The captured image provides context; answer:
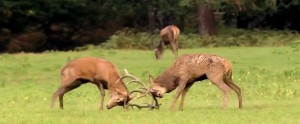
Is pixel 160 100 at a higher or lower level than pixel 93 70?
lower

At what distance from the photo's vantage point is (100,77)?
16.2m

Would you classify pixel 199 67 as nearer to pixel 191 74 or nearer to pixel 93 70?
pixel 191 74

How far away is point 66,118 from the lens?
1448 cm

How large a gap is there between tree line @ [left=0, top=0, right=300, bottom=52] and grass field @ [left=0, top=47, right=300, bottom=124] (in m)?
13.5

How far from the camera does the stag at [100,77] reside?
16.0 meters

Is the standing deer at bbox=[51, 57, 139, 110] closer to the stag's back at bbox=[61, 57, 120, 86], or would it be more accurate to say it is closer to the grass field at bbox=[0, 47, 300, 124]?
the stag's back at bbox=[61, 57, 120, 86]

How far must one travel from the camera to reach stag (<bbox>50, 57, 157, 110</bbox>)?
1598cm

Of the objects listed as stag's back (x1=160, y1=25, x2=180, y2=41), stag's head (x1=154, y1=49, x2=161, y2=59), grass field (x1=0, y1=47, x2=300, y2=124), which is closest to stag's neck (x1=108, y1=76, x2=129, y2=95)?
grass field (x1=0, y1=47, x2=300, y2=124)

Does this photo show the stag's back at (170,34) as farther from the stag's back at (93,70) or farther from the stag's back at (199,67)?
the stag's back at (199,67)

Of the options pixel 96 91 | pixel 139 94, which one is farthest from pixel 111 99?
pixel 96 91

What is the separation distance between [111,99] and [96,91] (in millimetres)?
5730

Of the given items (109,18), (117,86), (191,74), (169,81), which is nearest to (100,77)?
(117,86)

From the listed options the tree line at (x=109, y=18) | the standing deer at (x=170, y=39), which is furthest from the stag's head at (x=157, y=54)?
the tree line at (x=109, y=18)

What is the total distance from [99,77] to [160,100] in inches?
122
